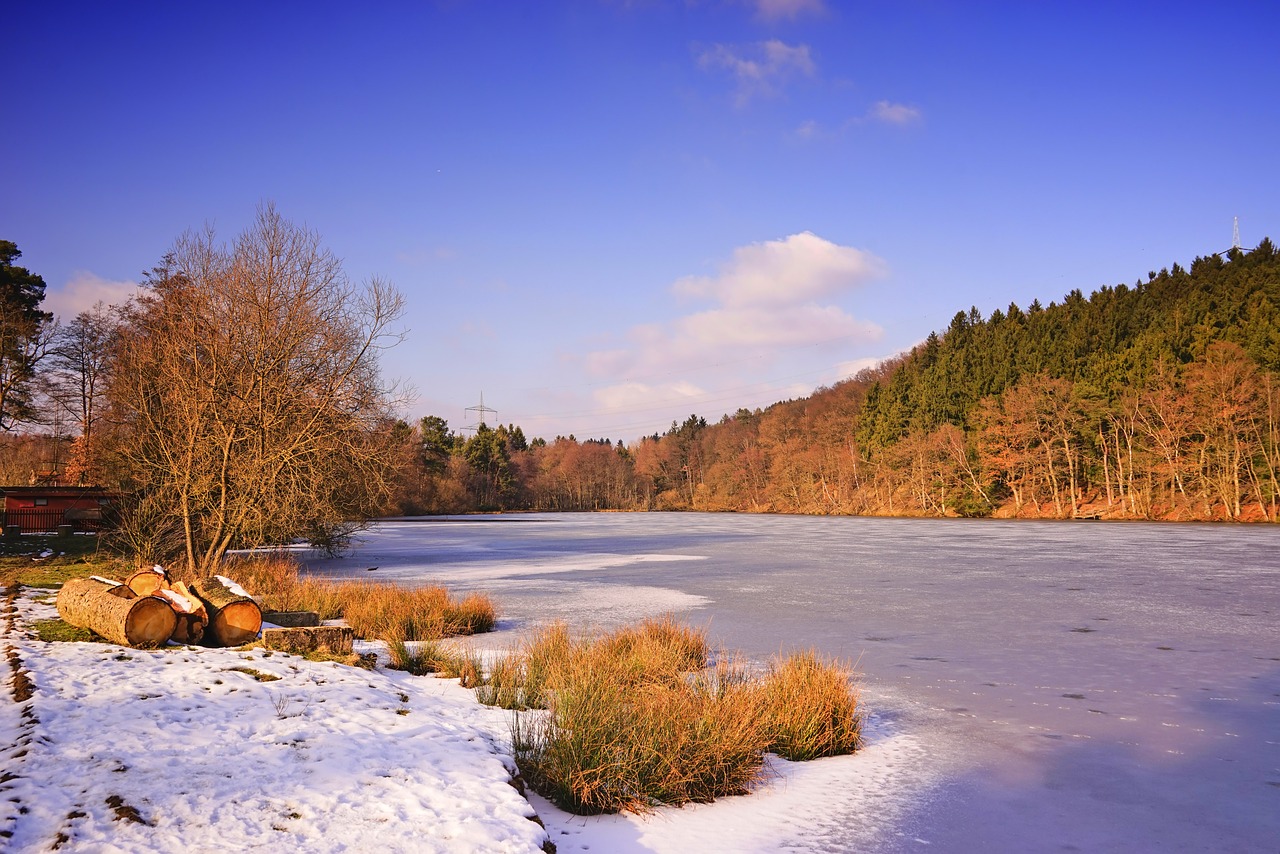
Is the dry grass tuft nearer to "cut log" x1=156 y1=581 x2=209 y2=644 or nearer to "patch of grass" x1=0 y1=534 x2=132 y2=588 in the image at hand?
"cut log" x1=156 y1=581 x2=209 y2=644

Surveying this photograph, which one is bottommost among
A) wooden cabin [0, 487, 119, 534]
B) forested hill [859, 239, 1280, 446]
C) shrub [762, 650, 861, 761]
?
shrub [762, 650, 861, 761]

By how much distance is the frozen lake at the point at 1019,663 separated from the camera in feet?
18.7

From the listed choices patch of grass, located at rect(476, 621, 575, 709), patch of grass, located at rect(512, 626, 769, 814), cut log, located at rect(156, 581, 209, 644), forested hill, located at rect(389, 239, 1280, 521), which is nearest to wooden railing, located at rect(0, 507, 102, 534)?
forested hill, located at rect(389, 239, 1280, 521)

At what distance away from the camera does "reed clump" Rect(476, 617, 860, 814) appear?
19.6ft

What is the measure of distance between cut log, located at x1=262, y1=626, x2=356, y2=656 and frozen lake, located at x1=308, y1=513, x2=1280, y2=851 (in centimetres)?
309

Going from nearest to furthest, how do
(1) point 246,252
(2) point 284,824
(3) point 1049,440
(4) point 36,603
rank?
(2) point 284,824 < (4) point 36,603 < (1) point 246,252 < (3) point 1049,440

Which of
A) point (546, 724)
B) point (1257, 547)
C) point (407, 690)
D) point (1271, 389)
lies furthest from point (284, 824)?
point (1271, 389)

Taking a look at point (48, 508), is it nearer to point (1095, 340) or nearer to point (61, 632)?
point (61, 632)

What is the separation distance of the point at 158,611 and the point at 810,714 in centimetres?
679

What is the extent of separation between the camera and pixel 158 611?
8.52 meters

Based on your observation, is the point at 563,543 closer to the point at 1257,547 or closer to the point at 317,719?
the point at 1257,547

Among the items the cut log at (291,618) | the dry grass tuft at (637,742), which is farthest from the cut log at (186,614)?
the dry grass tuft at (637,742)

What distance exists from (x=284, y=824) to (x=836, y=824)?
3581 millimetres

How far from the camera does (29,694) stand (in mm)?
5832
